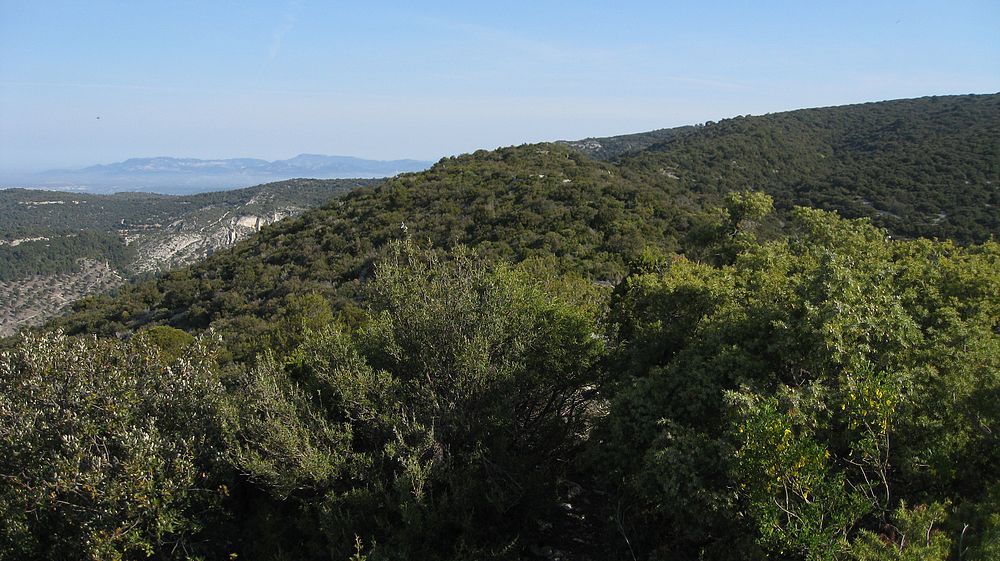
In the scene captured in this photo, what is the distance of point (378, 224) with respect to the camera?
45969 millimetres

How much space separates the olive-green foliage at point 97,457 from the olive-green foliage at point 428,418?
0.96 meters

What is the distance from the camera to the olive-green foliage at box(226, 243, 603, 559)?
8.61 m

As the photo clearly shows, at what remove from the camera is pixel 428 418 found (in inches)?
380

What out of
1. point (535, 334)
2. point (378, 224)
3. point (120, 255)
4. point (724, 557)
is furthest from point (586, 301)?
point (120, 255)

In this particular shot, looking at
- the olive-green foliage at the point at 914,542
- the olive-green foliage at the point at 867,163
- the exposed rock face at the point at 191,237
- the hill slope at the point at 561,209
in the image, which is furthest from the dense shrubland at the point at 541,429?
the exposed rock face at the point at 191,237

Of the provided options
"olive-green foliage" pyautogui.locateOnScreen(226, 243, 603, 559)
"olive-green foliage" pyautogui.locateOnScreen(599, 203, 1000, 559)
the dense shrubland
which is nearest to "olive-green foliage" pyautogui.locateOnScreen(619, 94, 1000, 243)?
the dense shrubland

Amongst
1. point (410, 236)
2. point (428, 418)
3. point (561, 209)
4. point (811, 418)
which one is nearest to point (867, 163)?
point (561, 209)

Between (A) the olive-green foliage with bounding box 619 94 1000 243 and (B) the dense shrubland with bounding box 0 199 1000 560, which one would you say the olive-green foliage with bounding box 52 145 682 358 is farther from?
(B) the dense shrubland with bounding box 0 199 1000 560

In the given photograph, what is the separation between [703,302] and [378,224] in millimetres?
38856

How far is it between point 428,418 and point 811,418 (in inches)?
239

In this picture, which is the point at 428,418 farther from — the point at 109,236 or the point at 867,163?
the point at 109,236

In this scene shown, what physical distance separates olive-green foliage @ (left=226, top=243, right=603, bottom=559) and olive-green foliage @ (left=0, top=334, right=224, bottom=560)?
96cm

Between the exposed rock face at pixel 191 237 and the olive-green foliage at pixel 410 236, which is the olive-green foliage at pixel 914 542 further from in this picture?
the exposed rock face at pixel 191 237

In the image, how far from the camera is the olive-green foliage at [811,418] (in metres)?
6.02
